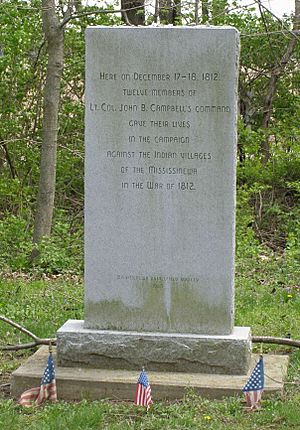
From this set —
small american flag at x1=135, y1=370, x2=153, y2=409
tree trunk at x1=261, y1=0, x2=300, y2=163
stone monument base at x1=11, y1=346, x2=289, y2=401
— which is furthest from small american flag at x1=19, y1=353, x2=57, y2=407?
tree trunk at x1=261, y1=0, x2=300, y2=163

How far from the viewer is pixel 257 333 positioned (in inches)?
303

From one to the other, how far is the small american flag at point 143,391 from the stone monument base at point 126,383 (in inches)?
9.2

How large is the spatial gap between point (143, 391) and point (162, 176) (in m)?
1.45

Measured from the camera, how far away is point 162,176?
6352 millimetres

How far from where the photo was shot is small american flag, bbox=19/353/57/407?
6.04m

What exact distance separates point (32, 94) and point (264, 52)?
4.09 metres

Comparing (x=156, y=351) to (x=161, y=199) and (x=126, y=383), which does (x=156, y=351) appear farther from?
(x=161, y=199)

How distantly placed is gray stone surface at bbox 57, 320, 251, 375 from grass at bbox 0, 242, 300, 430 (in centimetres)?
35

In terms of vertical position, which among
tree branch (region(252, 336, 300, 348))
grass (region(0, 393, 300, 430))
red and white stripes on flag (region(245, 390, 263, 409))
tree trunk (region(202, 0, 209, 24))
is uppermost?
tree trunk (region(202, 0, 209, 24))

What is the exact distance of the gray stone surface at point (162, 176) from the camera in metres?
6.26

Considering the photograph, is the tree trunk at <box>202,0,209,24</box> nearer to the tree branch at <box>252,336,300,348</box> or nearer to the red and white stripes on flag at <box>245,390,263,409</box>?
the tree branch at <box>252,336,300,348</box>

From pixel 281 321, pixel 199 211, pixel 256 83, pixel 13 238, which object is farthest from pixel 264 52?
pixel 199 211

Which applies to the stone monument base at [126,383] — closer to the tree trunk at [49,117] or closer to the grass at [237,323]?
the grass at [237,323]

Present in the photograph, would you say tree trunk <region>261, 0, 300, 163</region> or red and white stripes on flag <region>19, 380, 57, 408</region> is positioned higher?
tree trunk <region>261, 0, 300, 163</region>
